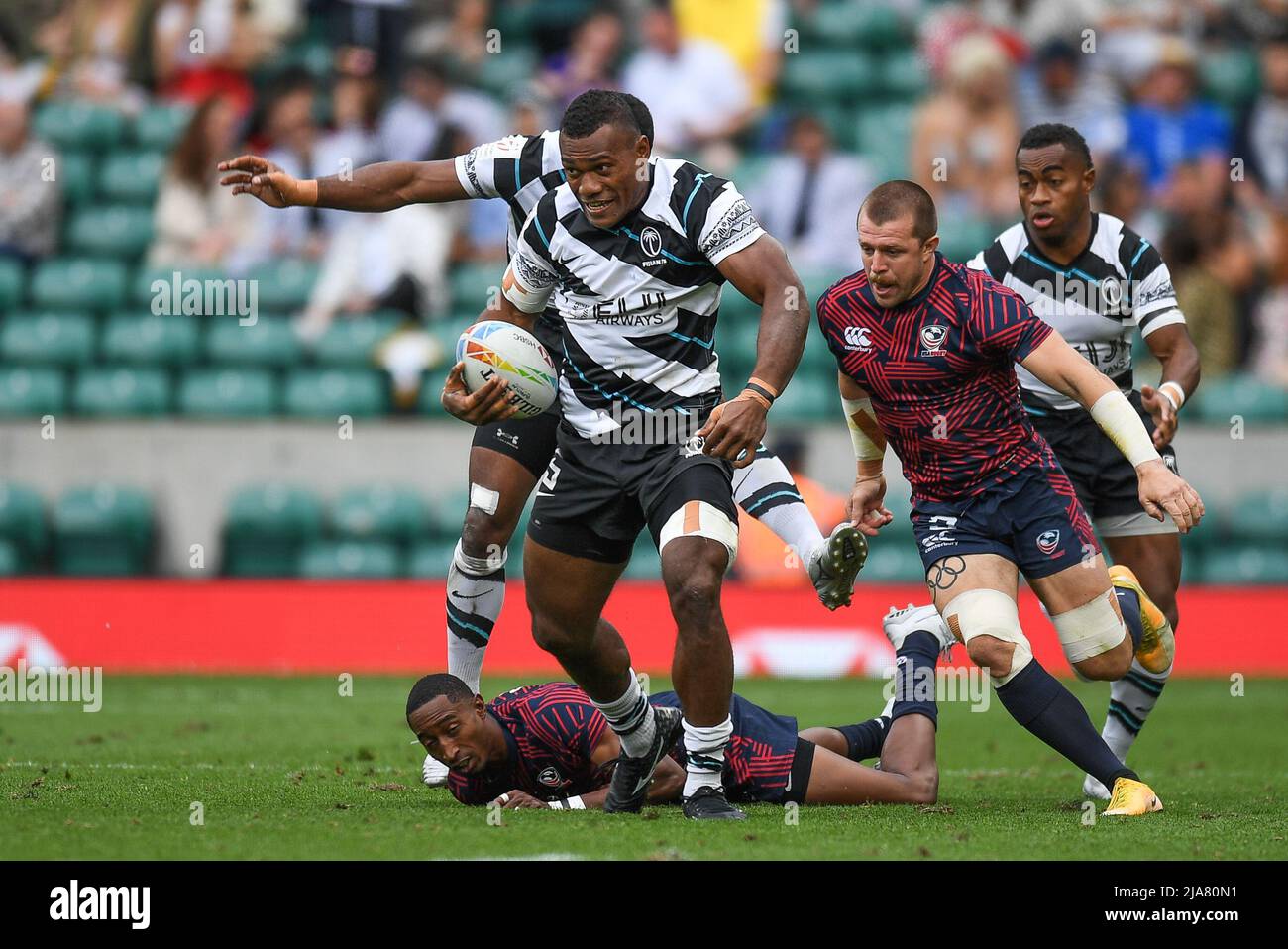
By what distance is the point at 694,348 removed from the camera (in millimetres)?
6516

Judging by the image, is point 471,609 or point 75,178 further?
point 75,178

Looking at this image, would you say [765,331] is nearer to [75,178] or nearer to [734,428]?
[734,428]

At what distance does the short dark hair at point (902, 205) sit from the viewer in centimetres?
634

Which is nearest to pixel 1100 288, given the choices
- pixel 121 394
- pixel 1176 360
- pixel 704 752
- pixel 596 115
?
pixel 1176 360

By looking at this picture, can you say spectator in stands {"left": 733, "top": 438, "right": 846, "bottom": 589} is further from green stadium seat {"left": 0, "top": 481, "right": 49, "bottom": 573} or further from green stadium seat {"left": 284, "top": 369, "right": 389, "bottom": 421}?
green stadium seat {"left": 0, "top": 481, "right": 49, "bottom": 573}

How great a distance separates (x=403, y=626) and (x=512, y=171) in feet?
20.7

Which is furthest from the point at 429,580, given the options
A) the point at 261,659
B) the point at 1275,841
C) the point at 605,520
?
the point at 1275,841

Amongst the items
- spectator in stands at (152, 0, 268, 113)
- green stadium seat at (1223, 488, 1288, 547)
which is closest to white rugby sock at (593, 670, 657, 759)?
green stadium seat at (1223, 488, 1288, 547)

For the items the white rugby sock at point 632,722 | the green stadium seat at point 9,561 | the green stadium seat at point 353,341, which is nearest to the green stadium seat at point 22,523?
the green stadium seat at point 9,561

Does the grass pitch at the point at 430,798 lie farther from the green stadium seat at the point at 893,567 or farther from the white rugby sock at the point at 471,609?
the green stadium seat at the point at 893,567

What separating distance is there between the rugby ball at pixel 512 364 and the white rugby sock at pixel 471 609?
1.10 metres

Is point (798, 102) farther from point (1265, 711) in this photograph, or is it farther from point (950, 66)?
point (1265, 711)

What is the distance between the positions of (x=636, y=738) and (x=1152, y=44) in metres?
13.3

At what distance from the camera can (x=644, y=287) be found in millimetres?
6410
